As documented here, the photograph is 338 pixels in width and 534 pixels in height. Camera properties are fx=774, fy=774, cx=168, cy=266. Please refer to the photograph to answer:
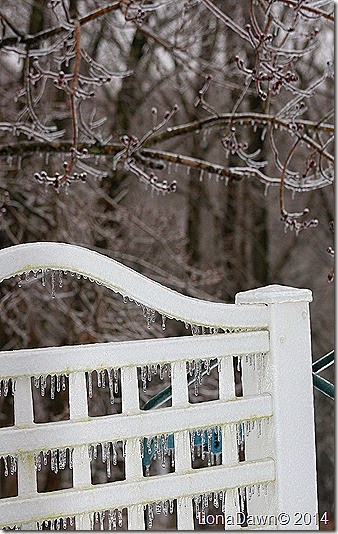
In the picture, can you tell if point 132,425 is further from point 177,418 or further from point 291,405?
point 291,405

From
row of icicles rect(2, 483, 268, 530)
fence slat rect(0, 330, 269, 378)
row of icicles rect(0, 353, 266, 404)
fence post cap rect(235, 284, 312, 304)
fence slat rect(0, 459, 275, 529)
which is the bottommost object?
row of icicles rect(2, 483, 268, 530)

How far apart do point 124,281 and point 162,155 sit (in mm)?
1737

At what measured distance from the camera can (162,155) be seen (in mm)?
3232

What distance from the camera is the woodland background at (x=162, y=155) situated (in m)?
3.15

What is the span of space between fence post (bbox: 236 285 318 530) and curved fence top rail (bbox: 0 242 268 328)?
45mm

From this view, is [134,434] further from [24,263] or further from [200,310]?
[24,263]

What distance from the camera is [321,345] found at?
24.1ft

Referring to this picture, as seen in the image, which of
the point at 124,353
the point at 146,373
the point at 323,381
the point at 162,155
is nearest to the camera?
the point at 124,353

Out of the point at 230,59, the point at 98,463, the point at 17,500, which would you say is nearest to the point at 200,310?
the point at 17,500

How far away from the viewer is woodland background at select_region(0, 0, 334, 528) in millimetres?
3150

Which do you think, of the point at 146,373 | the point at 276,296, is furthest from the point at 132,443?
the point at 276,296

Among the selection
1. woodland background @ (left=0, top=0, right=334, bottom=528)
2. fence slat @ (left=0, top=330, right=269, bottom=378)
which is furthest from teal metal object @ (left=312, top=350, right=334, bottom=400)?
woodland background @ (left=0, top=0, right=334, bottom=528)

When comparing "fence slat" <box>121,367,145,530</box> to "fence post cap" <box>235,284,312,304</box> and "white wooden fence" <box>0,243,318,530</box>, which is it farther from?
"fence post cap" <box>235,284,312,304</box>

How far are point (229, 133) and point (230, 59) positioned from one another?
3.54 m
